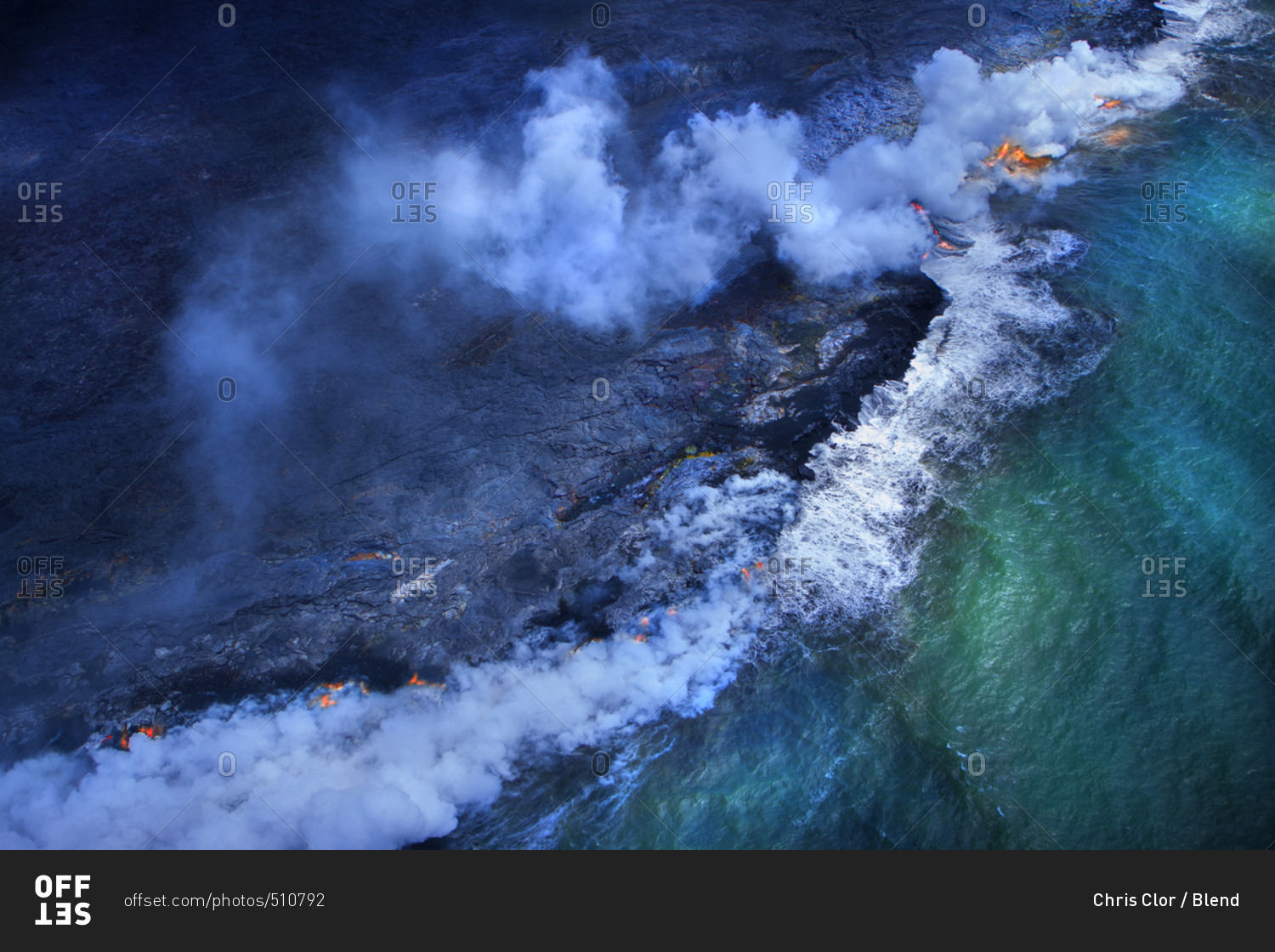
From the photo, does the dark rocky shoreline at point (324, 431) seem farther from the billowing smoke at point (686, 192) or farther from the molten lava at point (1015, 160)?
the molten lava at point (1015, 160)

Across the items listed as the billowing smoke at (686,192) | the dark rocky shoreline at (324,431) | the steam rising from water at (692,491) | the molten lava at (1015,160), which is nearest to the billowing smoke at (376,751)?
the steam rising from water at (692,491)

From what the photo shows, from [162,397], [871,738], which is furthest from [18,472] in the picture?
[871,738]

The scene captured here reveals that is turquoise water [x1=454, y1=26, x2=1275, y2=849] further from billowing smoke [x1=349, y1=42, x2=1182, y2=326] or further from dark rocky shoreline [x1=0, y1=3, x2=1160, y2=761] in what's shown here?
billowing smoke [x1=349, y1=42, x2=1182, y2=326]

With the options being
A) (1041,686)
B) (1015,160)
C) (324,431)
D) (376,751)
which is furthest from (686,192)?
(376,751)

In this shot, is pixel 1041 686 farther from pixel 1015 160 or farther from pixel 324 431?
pixel 1015 160

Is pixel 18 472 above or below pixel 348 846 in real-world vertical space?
above

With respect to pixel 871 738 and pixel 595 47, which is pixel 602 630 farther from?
pixel 595 47

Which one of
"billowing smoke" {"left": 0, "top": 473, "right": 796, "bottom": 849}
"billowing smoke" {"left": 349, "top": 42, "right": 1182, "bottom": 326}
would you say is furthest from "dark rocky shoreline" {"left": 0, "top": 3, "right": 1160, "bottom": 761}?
"billowing smoke" {"left": 349, "top": 42, "right": 1182, "bottom": 326}
